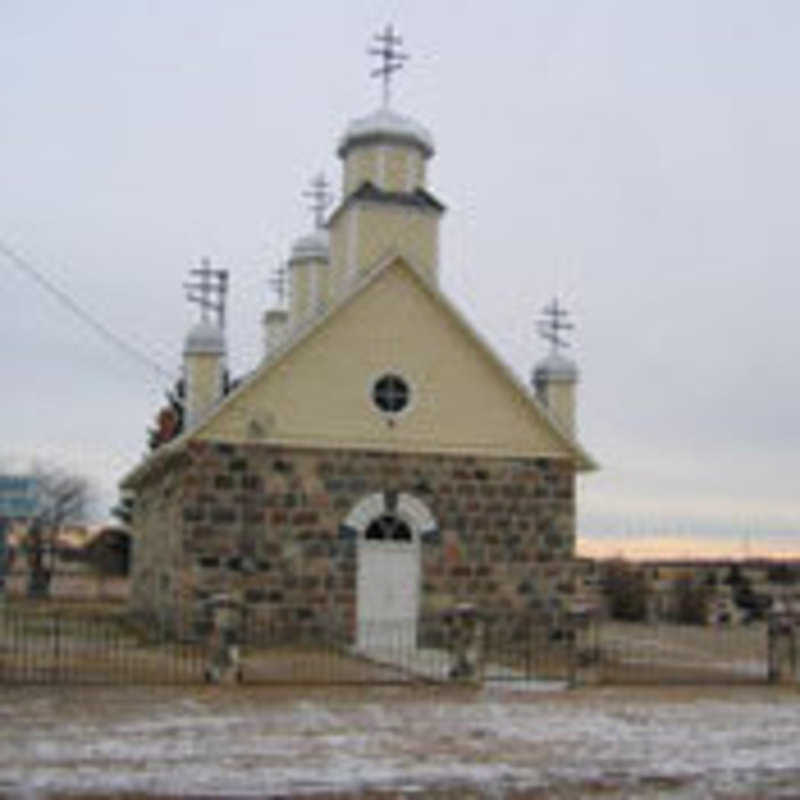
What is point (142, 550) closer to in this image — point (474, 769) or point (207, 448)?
point (207, 448)

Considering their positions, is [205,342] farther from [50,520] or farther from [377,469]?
[50,520]

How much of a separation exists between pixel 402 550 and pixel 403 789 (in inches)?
571

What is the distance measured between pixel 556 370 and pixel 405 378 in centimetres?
397

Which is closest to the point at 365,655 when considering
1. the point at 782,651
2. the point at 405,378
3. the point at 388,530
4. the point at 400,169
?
the point at 388,530

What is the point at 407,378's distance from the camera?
25.2 metres

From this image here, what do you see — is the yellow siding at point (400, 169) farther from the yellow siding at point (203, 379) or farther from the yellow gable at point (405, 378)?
the yellow siding at point (203, 379)

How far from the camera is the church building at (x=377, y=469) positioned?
2388cm

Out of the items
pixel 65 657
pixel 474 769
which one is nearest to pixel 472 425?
pixel 65 657

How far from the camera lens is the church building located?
23875 mm

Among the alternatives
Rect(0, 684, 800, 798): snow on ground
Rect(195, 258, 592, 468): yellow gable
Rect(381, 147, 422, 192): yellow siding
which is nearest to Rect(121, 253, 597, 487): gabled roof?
Rect(195, 258, 592, 468): yellow gable

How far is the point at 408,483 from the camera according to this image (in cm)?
2488

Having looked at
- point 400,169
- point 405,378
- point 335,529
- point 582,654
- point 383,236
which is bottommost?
point 582,654

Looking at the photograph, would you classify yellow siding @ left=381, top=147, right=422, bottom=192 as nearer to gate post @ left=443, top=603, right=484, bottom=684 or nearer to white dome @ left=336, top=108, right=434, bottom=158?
white dome @ left=336, top=108, right=434, bottom=158

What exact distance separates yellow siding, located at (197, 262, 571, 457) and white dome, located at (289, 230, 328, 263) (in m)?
9.46
